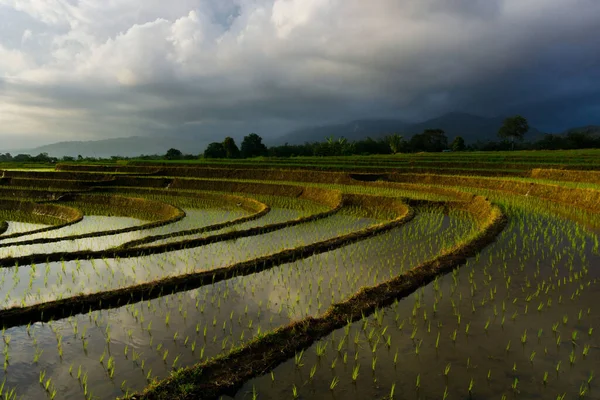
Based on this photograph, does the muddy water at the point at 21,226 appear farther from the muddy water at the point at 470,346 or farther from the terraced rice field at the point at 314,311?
the muddy water at the point at 470,346

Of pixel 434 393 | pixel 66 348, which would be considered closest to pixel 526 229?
pixel 434 393

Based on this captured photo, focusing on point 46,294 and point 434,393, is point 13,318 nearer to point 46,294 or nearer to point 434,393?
point 46,294

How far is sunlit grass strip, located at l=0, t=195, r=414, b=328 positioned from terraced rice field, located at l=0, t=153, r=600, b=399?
2 centimetres

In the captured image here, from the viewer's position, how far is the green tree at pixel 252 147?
2220 inches

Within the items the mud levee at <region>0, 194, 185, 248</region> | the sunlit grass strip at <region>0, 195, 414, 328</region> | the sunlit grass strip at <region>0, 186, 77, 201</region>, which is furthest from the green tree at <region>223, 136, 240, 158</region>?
the sunlit grass strip at <region>0, 195, 414, 328</region>

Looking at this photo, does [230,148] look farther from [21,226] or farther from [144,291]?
[144,291]

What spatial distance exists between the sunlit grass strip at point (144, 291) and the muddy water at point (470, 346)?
281cm

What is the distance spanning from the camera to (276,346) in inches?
155

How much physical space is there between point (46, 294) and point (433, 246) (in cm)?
738

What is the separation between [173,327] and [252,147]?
53.5 metres

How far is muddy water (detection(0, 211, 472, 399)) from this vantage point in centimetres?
364

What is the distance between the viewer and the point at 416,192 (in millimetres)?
16469

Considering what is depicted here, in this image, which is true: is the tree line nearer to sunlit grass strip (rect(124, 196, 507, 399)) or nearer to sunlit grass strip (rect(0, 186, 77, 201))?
sunlit grass strip (rect(0, 186, 77, 201))

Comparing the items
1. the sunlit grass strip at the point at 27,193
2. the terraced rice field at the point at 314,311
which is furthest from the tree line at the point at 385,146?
the terraced rice field at the point at 314,311
